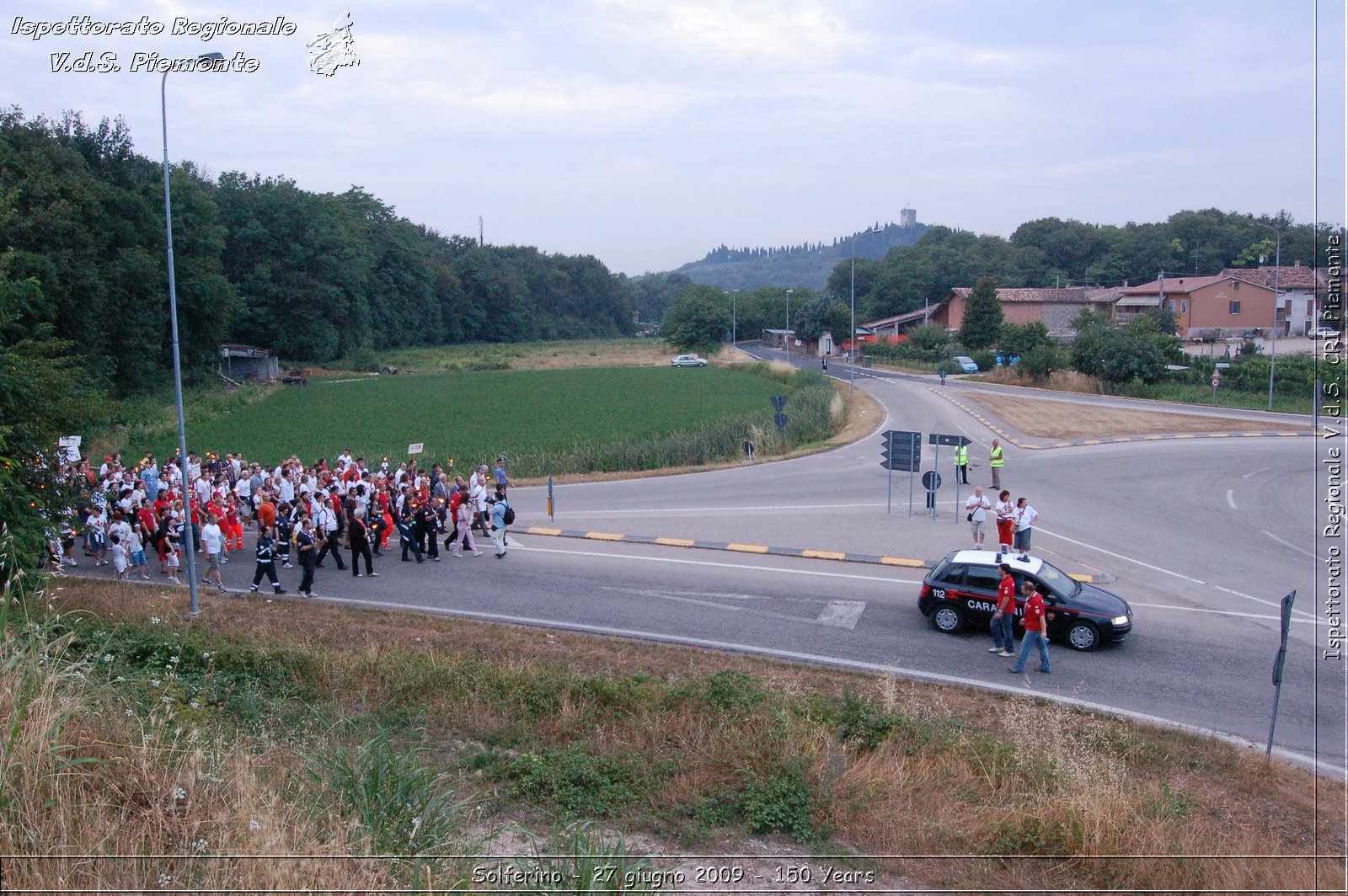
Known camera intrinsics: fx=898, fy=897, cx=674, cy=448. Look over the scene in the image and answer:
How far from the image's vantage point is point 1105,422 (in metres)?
40.2

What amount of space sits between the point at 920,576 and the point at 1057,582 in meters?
4.00

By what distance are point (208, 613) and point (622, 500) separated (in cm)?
1329

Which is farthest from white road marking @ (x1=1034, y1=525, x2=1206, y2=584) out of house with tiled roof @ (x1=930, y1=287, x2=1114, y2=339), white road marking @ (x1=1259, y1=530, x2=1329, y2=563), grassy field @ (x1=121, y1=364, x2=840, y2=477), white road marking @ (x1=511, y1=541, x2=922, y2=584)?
house with tiled roof @ (x1=930, y1=287, x2=1114, y2=339)

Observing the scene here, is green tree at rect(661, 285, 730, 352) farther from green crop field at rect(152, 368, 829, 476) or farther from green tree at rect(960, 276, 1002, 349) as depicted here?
green tree at rect(960, 276, 1002, 349)

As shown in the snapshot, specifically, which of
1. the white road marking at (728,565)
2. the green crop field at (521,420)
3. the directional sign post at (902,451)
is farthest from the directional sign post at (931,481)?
the green crop field at (521,420)

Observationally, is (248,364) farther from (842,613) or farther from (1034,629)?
(1034,629)

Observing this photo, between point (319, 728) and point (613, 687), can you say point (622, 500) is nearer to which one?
point (613, 687)

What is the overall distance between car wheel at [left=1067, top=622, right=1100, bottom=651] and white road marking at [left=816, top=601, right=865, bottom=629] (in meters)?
3.36

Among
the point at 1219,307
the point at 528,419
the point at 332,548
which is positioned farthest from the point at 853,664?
the point at 1219,307

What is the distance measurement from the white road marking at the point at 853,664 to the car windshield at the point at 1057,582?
238cm

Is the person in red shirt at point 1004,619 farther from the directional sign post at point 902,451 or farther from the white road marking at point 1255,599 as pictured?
the directional sign post at point 902,451

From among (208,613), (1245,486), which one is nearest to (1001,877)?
(208,613)

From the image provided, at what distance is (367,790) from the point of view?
5977mm

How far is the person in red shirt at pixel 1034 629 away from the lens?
1288cm
